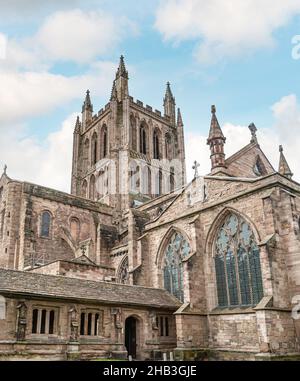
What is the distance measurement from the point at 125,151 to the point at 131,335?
31886mm

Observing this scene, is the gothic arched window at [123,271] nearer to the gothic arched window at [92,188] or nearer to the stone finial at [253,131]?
the stone finial at [253,131]

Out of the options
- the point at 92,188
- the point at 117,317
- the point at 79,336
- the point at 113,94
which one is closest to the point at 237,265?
the point at 117,317

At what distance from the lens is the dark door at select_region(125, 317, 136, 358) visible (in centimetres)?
2058

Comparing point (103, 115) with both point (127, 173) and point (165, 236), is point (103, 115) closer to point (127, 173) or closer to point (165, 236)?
point (127, 173)

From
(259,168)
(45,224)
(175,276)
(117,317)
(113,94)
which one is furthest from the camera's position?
(113,94)

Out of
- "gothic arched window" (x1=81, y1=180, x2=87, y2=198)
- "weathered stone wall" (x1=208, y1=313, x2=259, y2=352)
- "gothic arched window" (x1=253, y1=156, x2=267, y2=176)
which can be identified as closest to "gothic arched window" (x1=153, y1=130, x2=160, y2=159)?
"gothic arched window" (x1=81, y1=180, x2=87, y2=198)

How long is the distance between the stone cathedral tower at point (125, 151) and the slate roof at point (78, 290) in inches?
940

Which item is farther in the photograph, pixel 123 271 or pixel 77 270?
pixel 123 271

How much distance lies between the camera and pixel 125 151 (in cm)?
4975

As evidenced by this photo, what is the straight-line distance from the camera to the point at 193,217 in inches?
897

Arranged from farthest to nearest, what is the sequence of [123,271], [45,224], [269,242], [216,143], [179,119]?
[179,119]
[45,224]
[123,271]
[216,143]
[269,242]

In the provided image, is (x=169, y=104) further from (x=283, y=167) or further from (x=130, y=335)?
(x=130, y=335)

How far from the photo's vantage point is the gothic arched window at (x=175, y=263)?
2348 centimetres
